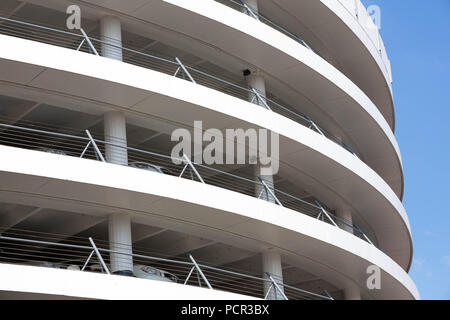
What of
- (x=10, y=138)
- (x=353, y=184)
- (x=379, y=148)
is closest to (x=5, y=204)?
(x=10, y=138)

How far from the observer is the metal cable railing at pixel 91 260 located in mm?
17422

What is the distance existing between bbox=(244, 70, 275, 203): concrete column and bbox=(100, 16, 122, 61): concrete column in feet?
13.6

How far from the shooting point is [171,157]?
17516 millimetres

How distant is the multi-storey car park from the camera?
17.0 meters

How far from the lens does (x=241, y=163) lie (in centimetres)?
2131

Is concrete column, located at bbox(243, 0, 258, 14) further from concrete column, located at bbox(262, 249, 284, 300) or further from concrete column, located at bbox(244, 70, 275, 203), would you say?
concrete column, located at bbox(262, 249, 284, 300)

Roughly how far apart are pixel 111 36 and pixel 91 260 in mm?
5826

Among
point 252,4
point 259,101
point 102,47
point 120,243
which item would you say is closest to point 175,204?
point 120,243

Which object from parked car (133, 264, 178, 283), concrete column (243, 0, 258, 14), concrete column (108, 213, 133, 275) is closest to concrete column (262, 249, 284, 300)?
parked car (133, 264, 178, 283)

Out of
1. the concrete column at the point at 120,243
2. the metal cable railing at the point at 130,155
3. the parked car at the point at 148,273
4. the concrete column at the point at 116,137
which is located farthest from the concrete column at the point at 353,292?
the concrete column at the point at 116,137

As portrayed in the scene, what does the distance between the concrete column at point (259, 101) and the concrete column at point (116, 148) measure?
407 centimetres

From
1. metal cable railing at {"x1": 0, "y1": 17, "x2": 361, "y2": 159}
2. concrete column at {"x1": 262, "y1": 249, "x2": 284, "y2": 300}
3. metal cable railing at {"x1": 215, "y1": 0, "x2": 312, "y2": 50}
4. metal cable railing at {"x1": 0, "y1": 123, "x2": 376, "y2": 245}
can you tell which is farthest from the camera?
metal cable railing at {"x1": 215, "y1": 0, "x2": 312, "y2": 50}

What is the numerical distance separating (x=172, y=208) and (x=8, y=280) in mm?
4508

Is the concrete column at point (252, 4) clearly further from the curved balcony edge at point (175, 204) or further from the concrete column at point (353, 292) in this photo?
the concrete column at point (353, 292)
